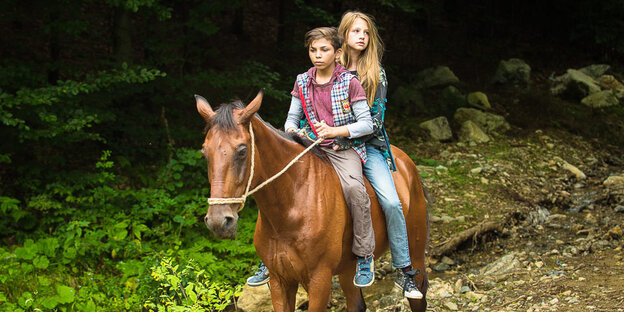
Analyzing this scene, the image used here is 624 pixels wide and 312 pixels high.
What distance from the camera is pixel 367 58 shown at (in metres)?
3.66

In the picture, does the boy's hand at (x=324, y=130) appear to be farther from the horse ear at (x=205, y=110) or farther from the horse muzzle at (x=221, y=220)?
the horse muzzle at (x=221, y=220)

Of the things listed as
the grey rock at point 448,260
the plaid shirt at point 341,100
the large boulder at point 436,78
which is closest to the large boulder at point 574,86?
the large boulder at point 436,78

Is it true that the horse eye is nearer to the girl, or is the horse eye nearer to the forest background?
the forest background

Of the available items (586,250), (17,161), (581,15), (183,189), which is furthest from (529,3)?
(17,161)

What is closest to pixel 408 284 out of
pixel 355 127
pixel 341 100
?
pixel 355 127

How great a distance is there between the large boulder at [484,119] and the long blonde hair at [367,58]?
8717 mm

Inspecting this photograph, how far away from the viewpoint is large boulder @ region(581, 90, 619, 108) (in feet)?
43.3

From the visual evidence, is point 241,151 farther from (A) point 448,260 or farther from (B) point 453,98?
(B) point 453,98

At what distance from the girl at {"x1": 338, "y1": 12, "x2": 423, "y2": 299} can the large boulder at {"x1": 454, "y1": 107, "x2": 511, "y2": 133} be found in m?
8.72

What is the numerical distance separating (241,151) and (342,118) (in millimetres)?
975

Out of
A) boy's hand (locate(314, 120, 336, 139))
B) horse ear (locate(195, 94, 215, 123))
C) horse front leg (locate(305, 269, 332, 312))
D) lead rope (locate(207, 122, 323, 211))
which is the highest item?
horse ear (locate(195, 94, 215, 123))

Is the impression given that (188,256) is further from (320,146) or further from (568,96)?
(568,96)

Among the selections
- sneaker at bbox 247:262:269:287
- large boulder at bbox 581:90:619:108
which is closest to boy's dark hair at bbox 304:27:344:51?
sneaker at bbox 247:262:269:287

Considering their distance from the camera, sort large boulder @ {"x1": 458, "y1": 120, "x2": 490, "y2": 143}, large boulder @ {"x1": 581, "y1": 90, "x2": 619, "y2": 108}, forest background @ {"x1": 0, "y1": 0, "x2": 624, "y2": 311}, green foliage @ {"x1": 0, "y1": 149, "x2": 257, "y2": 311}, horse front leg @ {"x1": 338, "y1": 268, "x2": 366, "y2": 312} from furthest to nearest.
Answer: large boulder @ {"x1": 581, "y1": 90, "x2": 619, "y2": 108}, large boulder @ {"x1": 458, "y1": 120, "x2": 490, "y2": 143}, forest background @ {"x1": 0, "y1": 0, "x2": 624, "y2": 311}, green foliage @ {"x1": 0, "y1": 149, "x2": 257, "y2": 311}, horse front leg @ {"x1": 338, "y1": 268, "x2": 366, "y2": 312}
